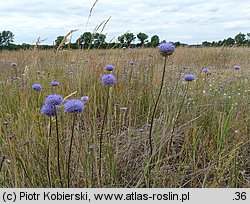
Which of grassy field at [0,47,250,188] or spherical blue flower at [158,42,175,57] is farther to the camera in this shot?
grassy field at [0,47,250,188]

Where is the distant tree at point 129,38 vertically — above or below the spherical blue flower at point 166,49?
above

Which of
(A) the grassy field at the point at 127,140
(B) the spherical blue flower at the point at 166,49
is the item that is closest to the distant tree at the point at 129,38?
(A) the grassy field at the point at 127,140

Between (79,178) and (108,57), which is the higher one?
(108,57)

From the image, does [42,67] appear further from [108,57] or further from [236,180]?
[236,180]

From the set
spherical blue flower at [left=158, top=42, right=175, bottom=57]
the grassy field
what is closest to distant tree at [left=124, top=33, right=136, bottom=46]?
the grassy field

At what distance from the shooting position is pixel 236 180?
1.42m

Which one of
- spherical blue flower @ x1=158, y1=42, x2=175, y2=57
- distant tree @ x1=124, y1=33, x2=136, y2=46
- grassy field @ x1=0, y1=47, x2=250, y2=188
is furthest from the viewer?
distant tree @ x1=124, y1=33, x2=136, y2=46

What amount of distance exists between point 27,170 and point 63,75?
175 centimetres

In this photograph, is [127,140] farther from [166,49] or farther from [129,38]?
[129,38]

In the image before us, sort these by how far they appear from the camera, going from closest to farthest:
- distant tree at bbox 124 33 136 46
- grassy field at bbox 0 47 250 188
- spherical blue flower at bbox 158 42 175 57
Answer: spherical blue flower at bbox 158 42 175 57 → grassy field at bbox 0 47 250 188 → distant tree at bbox 124 33 136 46
